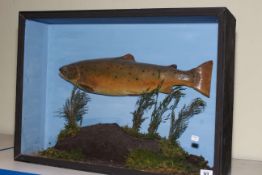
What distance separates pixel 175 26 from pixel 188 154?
32 cm

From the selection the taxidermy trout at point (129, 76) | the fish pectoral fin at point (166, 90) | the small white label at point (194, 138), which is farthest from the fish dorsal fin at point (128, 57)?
the small white label at point (194, 138)

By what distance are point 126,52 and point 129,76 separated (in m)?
0.08

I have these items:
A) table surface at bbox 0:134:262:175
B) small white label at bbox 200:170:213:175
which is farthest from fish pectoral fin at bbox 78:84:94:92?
small white label at bbox 200:170:213:175

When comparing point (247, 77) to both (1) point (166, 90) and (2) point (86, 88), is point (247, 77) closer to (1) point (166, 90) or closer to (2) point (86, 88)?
(1) point (166, 90)

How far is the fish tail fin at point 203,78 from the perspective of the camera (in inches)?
34.7

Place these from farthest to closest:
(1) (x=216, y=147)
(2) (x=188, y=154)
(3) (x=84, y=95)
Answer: (3) (x=84, y=95), (2) (x=188, y=154), (1) (x=216, y=147)

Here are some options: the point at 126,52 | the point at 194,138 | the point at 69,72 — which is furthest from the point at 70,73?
the point at 194,138

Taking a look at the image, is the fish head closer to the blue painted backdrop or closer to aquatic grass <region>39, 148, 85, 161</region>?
the blue painted backdrop

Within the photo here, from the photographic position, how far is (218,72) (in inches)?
30.1

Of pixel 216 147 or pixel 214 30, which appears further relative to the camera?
pixel 214 30

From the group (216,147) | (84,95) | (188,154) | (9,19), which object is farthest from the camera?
(9,19)

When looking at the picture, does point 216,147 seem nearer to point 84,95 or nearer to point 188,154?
point 188,154

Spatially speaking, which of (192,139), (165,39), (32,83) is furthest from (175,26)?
(32,83)

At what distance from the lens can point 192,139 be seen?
904 mm
